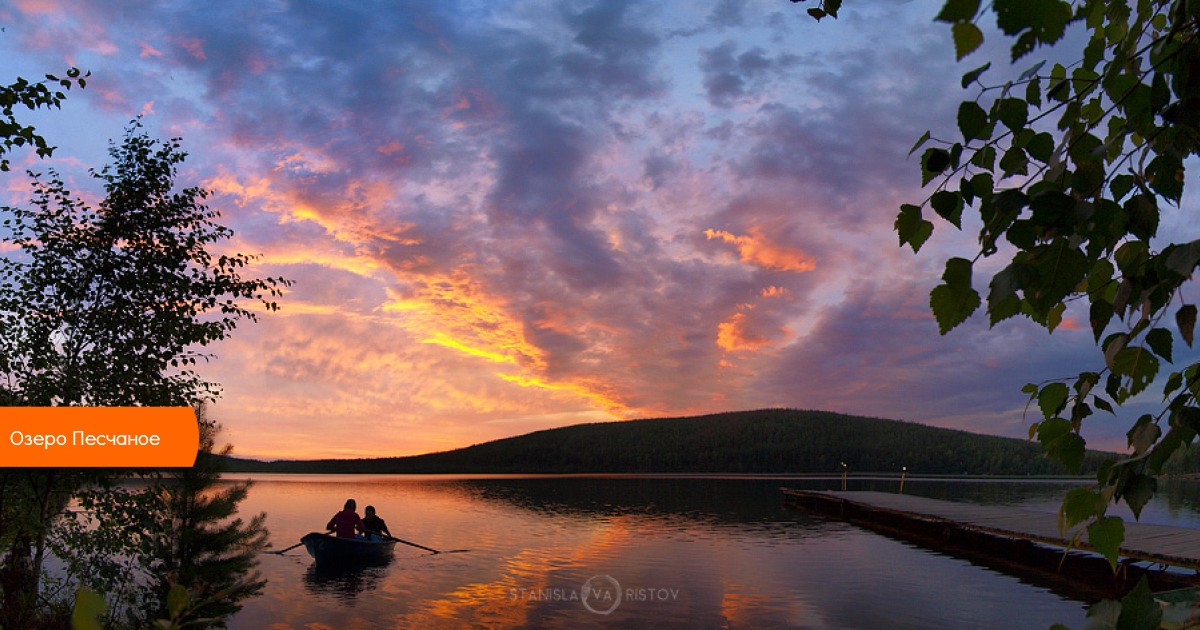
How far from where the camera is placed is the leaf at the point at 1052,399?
247 cm

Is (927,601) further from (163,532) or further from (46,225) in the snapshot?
(46,225)

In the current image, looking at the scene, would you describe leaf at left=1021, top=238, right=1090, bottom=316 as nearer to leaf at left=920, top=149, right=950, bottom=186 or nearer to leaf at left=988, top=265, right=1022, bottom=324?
leaf at left=988, top=265, right=1022, bottom=324

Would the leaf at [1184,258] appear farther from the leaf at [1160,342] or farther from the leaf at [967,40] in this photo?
the leaf at [967,40]

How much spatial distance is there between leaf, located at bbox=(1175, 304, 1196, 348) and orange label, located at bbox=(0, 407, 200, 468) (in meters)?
17.7

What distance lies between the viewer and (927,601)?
28375 mm

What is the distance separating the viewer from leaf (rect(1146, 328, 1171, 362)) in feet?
7.01

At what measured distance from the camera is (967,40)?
147 cm

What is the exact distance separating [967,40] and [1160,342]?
4.17 feet

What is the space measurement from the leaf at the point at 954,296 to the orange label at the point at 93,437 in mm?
17356

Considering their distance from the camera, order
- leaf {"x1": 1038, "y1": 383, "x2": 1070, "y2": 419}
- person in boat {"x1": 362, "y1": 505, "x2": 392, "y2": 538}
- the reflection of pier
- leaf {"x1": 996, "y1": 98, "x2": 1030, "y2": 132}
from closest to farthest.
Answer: leaf {"x1": 996, "y1": 98, "x2": 1030, "y2": 132} → leaf {"x1": 1038, "y1": 383, "x2": 1070, "y2": 419} → the reflection of pier → person in boat {"x1": 362, "y1": 505, "x2": 392, "y2": 538}

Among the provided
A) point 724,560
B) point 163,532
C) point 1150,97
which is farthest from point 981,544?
point 1150,97

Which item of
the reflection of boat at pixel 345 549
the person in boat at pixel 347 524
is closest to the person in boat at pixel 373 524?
the reflection of boat at pixel 345 549

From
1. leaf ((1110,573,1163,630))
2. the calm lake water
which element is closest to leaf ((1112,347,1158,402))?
leaf ((1110,573,1163,630))

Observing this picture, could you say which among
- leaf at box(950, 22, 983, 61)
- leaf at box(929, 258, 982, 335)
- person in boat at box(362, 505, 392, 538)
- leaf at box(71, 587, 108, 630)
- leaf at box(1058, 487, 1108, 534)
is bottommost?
person in boat at box(362, 505, 392, 538)
